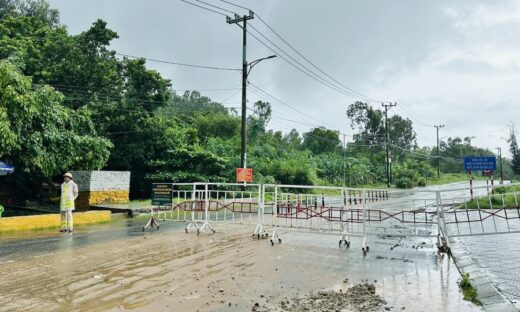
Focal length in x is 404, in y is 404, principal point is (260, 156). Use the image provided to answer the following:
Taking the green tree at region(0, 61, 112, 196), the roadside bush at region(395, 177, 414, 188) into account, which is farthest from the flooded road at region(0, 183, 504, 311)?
the roadside bush at region(395, 177, 414, 188)

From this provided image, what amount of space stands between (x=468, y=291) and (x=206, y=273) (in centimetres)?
416

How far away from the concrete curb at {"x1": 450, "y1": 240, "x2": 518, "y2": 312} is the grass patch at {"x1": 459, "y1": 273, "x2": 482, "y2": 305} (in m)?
0.07

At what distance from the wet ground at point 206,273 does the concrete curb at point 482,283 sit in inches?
10.8

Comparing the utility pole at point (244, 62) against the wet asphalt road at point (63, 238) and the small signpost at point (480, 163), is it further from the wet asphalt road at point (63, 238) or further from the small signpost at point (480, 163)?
the small signpost at point (480, 163)

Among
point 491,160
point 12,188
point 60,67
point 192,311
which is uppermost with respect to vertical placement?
point 60,67

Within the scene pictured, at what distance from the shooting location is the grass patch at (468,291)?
218 inches

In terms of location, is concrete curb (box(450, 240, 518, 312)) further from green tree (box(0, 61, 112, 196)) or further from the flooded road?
green tree (box(0, 61, 112, 196))

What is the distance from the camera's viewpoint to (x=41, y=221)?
519 inches

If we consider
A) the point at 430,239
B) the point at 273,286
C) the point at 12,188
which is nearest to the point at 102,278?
the point at 273,286

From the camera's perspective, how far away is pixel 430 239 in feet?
37.2

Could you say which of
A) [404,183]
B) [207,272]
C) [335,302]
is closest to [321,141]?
[404,183]

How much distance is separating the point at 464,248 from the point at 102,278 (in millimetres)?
8018

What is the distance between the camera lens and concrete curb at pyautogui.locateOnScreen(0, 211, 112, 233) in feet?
40.7

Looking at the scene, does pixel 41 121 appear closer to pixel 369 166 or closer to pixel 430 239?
pixel 430 239
